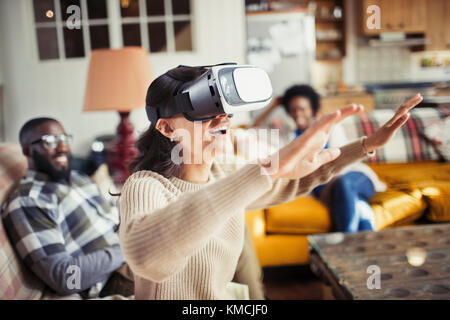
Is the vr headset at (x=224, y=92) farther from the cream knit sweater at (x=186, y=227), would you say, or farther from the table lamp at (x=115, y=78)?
the table lamp at (x=115, y=78)

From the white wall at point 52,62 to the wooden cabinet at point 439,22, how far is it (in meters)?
0.27

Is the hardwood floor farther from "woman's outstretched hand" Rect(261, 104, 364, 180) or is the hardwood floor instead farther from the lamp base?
"woman's outstretched hand" Rect(261, 104, 364, 180)

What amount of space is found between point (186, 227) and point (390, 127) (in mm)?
276

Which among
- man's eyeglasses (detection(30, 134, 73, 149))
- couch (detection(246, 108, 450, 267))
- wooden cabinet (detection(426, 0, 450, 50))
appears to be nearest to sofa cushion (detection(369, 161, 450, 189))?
couch (detection(246, 108, 450, 267))

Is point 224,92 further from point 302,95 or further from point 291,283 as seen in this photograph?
point 291,283

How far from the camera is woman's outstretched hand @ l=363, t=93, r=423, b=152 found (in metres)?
0.45

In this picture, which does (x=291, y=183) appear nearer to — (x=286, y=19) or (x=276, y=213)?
(x=276, y=213)

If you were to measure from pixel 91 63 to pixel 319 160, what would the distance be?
0.75 meters

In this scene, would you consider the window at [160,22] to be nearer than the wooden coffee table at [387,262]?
No

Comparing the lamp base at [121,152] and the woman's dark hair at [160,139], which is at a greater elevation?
the woman's dark hair at [160,139]

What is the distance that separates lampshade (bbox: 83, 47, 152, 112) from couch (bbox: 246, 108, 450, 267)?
58cm

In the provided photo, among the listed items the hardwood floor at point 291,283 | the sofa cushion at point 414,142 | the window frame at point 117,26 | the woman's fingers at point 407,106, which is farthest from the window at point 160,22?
the hardwood floor at point 291,283

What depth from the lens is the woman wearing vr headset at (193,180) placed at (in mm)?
354

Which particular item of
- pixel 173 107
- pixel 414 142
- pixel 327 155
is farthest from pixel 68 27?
→ pixel 414 142
